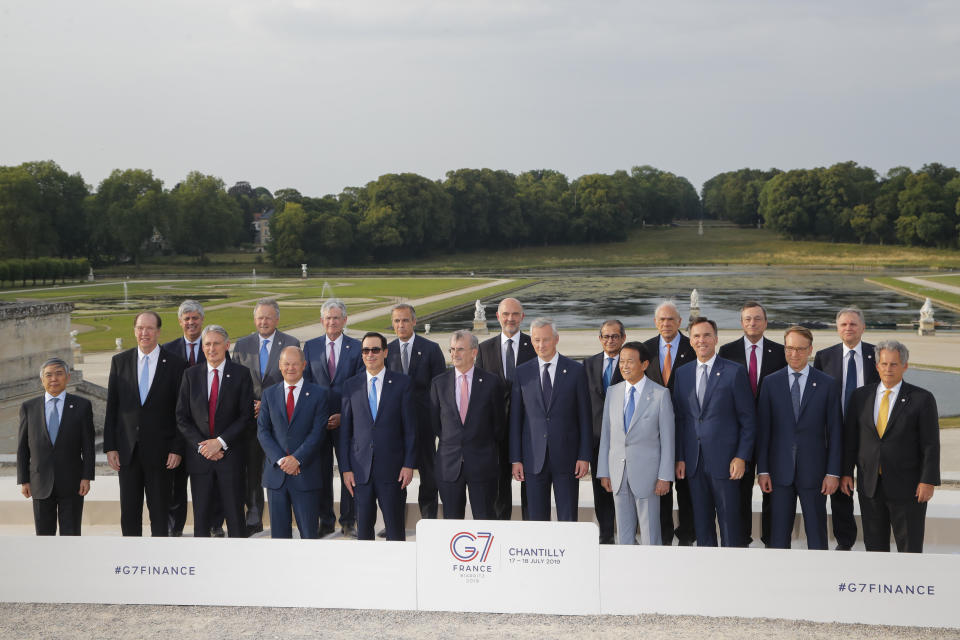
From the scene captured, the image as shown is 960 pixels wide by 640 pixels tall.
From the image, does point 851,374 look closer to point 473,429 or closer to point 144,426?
point 473,429

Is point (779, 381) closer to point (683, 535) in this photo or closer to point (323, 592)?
point (683, 535)

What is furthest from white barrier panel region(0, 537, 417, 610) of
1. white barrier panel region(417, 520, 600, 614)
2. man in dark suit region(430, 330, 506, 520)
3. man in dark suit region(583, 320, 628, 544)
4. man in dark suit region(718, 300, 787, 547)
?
man in dark suit region(718, 300, 787, 547)

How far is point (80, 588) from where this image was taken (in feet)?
17.0

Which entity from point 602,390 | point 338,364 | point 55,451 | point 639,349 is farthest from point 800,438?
point 55,451

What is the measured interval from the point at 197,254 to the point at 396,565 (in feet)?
284

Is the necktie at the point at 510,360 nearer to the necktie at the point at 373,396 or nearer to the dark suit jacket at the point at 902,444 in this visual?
the necktie at the point at 373,396

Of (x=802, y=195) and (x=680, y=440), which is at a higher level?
(x=802, y=195)

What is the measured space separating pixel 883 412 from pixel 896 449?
0.25 metres

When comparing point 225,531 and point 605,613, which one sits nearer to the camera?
point 605,613

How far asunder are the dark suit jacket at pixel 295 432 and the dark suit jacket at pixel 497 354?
54.5 inches

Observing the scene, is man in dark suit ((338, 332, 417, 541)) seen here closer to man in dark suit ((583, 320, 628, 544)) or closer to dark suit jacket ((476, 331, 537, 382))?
dark suit jacket ((476, 331, 537, 382))

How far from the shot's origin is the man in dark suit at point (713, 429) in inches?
216

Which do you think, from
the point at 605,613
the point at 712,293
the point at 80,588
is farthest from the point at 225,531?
the point at 712,293

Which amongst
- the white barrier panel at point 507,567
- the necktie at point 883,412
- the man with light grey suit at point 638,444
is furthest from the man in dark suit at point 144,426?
the necktie at point 883,412
